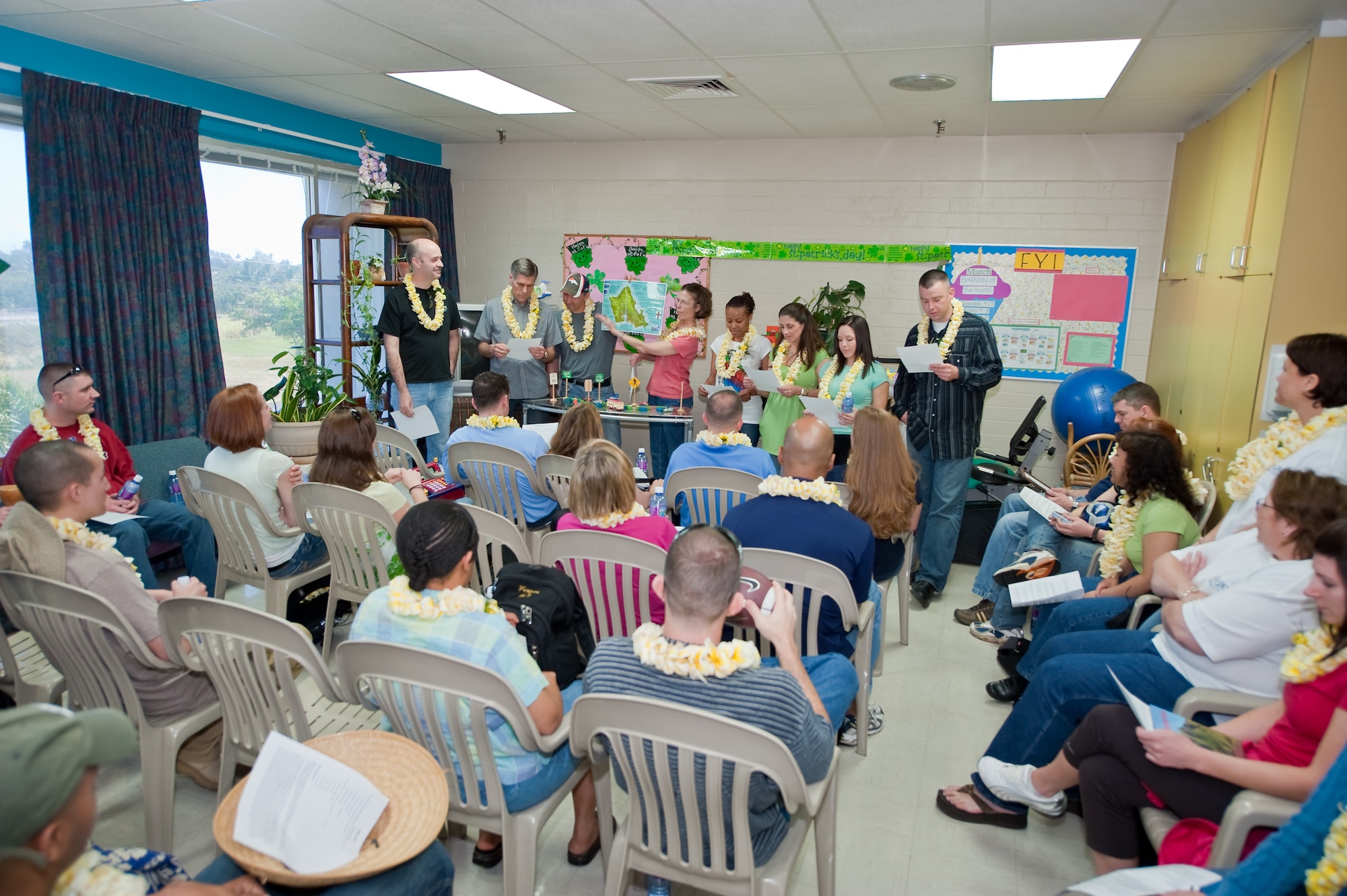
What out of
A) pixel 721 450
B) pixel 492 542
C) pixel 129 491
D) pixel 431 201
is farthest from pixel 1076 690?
pixel 431 201

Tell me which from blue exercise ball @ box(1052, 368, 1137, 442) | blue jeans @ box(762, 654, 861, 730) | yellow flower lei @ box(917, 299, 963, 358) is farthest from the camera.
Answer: blue exercise ball @ box(1052, 368, 1137, 442)

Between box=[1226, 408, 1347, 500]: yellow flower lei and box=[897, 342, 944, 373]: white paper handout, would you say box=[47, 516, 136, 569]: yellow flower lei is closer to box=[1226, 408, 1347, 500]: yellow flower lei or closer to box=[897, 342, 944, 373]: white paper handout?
box=[897, 342, 944, 373]: white paper handout

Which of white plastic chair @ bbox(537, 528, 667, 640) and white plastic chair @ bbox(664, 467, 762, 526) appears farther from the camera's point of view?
white plastic chair @ bbox(664, 467, 762, 526)

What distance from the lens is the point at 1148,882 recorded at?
5.30ft

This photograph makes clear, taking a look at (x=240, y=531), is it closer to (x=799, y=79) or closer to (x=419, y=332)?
(x=419, y=332)

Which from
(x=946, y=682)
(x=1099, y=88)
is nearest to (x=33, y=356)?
(x=946, y=682)

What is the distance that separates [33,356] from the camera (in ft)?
14.7

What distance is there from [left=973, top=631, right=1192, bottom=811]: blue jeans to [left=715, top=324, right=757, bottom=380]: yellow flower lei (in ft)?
10.9

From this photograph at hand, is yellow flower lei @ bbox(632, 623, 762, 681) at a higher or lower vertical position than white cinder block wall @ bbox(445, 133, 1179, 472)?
lower

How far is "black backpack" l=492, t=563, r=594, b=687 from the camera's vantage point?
2.05 m

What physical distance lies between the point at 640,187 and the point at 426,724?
6079mm

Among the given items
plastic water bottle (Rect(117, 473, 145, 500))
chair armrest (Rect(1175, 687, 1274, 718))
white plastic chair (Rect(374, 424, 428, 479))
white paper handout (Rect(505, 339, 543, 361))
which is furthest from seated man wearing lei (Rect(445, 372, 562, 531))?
Result: chair armrest (Rect(1175, 687, 1274, 718))

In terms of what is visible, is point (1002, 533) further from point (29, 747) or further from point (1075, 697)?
point (29, 747)

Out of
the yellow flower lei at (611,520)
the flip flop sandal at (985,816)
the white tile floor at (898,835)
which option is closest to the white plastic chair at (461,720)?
the white tile floor at (898,835)
